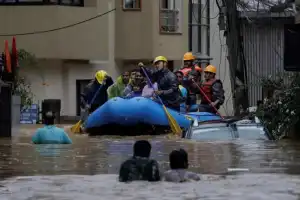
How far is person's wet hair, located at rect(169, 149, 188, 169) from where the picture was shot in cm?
1080

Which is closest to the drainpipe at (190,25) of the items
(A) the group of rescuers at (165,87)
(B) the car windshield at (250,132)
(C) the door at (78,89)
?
(C) the door at (78,89)

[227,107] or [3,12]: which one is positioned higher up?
[3,12]

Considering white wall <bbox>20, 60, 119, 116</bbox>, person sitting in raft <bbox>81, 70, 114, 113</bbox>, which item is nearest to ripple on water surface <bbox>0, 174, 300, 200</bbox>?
person sitting in raft <bbox>81, 70, 114, 113</bbox>

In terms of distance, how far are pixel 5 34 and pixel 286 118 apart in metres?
16.6

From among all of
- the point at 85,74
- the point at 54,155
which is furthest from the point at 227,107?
the point at 54,155

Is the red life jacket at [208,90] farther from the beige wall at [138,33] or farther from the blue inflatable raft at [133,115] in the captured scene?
the beige wall at [138,33]

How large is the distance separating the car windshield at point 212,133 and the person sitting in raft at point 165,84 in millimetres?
4309

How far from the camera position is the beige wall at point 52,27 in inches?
1298

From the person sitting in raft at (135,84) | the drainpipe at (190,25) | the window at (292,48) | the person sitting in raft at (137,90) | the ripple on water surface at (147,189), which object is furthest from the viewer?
the drainpipe at (190,25)

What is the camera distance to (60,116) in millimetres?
32969

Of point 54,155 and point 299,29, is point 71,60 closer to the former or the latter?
point 54,155

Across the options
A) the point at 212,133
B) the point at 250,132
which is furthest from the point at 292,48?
the point at 212,133

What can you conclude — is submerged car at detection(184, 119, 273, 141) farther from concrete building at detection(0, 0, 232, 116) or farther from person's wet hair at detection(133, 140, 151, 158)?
concrete building at detection(0, 0, 232, 116)

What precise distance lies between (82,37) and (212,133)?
17233 mm
